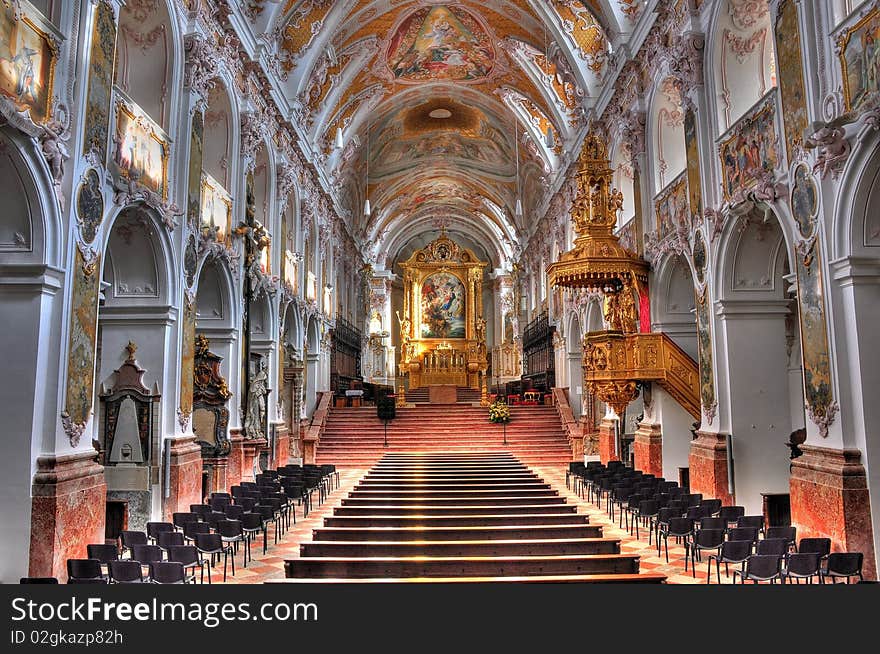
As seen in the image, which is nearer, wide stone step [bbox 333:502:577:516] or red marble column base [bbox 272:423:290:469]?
wide stone step [bbox 333:502:577:516]

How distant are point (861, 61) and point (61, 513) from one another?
34.9ft

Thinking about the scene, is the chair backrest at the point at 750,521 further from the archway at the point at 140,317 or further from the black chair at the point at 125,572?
the archway at the point at 140,317

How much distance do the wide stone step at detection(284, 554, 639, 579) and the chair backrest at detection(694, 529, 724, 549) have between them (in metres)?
2.10

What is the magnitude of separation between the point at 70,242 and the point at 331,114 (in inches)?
640

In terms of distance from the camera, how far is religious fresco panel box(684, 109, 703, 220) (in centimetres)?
1206

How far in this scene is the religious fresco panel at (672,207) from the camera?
1311 centimetres

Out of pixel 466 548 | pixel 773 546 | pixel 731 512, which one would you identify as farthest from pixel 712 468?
pixel 466 548

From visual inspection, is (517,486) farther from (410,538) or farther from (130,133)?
(130,133)

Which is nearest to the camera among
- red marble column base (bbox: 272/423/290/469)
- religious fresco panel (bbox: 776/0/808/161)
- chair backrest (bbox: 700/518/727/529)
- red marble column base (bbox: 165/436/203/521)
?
chair backrest (bbox: 700/518/727/529)

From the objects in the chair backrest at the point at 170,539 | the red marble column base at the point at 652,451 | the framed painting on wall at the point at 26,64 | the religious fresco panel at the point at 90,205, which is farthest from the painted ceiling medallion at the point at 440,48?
the chair backrest at the point at 170,539

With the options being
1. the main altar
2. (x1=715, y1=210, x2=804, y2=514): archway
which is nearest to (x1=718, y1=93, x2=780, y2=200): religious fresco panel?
(x1=715, y1=210, x2=804, y2=514): archway

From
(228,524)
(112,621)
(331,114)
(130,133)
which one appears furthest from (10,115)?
(331,114)

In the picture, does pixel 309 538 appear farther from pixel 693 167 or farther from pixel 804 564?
pixel 693 167

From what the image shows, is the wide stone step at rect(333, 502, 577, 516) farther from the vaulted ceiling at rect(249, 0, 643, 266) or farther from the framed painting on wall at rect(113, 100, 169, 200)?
the vaulted ceiling at rect(249, 0, 643, 266)
